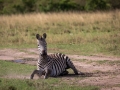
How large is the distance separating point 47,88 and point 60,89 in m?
0.29

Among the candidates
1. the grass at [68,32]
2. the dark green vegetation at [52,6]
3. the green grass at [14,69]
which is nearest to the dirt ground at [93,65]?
the green grass at [14,69]

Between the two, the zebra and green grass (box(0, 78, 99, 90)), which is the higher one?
the zebra

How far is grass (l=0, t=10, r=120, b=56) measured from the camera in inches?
605

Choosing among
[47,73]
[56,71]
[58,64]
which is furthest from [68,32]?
[47,73]

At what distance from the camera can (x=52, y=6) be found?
30734 mm

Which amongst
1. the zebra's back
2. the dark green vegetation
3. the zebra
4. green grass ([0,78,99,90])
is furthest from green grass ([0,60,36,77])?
the dark green vegetation

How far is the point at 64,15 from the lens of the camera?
2402 cm

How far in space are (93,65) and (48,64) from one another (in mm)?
2240

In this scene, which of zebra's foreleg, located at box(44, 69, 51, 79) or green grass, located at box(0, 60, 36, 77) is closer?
zebra's foreleg, located at box(44, 69, 51, 79)

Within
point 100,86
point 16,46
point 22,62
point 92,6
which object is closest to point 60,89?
point 100,86

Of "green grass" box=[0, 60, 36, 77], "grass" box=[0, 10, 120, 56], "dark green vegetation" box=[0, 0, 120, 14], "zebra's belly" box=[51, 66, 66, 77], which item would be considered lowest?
"green grass" box=[0, 60, 36, 77]

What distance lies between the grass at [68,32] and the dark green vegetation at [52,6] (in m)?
6.07

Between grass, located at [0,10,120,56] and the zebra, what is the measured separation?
12.1ft

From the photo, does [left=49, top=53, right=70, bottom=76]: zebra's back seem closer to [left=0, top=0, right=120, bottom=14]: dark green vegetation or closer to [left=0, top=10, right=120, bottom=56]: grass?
[left=0, top=10, right=120, bottom=56]: grass
